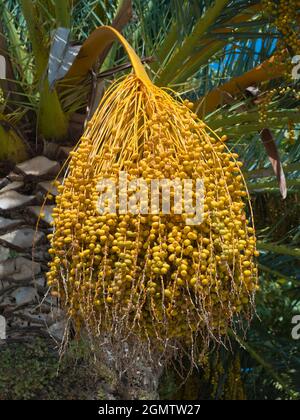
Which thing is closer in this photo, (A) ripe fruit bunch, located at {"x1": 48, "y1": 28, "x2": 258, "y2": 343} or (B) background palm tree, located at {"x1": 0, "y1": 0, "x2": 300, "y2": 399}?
(A) ripe fruit bunch, located at {"x1": 48, "y1": 28, "x2": 258, "y2": 343}

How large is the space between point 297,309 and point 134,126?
379 cm

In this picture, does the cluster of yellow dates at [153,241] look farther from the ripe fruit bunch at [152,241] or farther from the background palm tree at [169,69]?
the background palm tree at [169,69]

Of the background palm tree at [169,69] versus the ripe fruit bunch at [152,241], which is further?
the background palm tree at [169,69]

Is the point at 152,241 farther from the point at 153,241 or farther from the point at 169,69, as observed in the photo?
the point at 169,69

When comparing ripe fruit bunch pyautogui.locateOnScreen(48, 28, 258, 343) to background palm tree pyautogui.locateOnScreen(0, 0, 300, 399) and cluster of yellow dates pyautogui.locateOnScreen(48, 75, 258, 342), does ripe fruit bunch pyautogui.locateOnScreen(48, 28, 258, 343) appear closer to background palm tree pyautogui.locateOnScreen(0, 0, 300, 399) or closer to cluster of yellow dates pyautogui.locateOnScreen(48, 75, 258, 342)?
cluster of yellow dates pyautogui.locateOnScreen(48, 75, 258, 342)

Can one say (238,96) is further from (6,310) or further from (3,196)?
(6,310)

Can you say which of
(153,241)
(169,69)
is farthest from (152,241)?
(169,69)

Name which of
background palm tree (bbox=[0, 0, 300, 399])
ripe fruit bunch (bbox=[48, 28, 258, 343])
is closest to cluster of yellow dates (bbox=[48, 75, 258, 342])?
ripe fruit bunch (bbox=[48, 28, 258, 343])

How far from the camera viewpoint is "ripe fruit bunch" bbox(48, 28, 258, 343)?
7.07 feet

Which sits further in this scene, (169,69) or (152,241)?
(169,69)

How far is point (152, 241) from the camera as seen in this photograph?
2.16 m

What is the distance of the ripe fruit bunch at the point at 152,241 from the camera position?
2.15 m

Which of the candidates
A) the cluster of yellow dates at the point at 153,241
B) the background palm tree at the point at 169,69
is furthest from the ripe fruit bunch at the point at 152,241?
the background palm tree at the point at 169,69

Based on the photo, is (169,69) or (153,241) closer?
(153,241)
